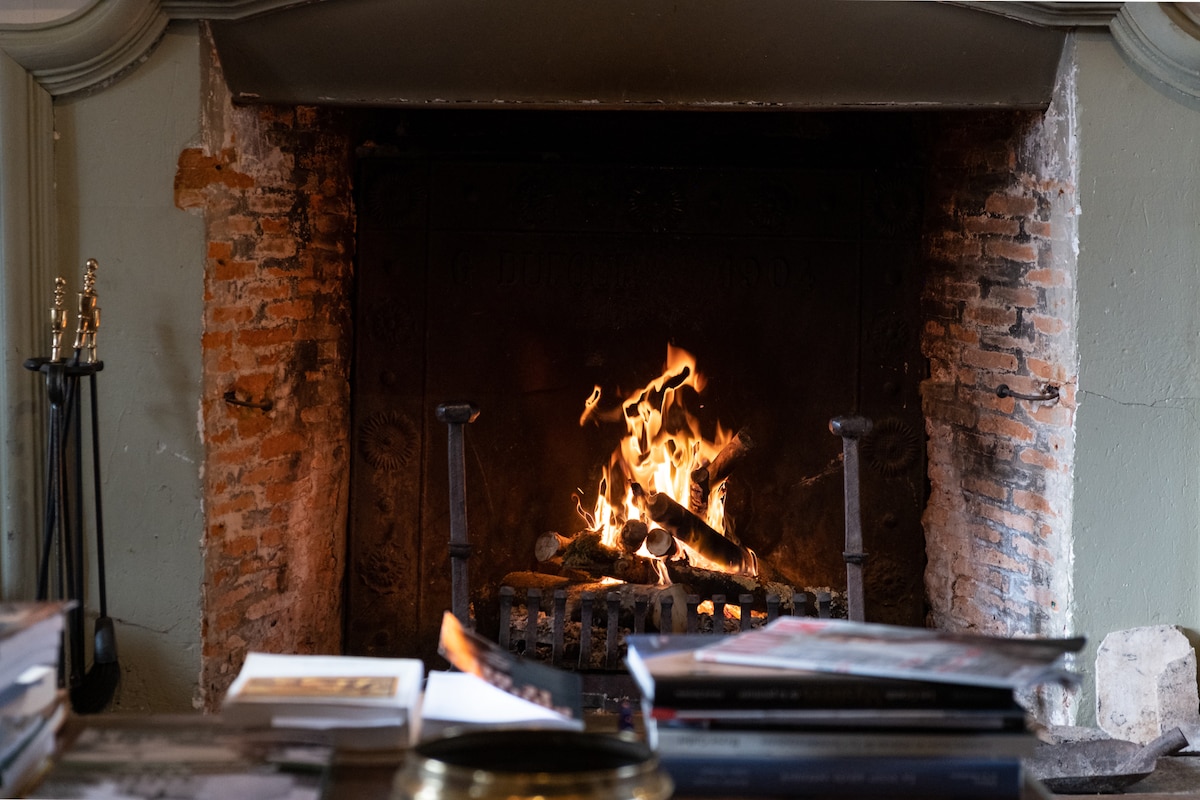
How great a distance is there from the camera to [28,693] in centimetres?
122

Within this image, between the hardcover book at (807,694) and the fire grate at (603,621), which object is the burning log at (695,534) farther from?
the hardcover book at (807,694)

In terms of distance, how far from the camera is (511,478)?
13.3 ft

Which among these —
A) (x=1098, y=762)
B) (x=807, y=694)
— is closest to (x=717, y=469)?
(x=1098, y=762)

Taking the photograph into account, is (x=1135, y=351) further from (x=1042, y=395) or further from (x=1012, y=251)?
(x=1012, y=251)

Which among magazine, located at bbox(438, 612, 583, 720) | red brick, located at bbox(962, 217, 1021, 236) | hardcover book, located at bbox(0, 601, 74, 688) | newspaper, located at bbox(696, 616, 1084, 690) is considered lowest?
magazine, located at bbox(438, 612, 583, 720)

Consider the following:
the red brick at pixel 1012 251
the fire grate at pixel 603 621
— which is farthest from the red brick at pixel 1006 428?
the fire grate at pixel 603 621

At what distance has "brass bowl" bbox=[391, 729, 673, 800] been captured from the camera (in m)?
Answer: 1.05

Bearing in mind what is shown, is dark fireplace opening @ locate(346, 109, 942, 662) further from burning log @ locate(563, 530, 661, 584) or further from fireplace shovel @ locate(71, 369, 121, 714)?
fireplace shovel @ locate(71, 369, 121, 714)

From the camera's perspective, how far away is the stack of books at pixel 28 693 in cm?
116

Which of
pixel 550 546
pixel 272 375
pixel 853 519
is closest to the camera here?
pixel 853 519

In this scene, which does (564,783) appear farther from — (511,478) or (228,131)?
(511,478)

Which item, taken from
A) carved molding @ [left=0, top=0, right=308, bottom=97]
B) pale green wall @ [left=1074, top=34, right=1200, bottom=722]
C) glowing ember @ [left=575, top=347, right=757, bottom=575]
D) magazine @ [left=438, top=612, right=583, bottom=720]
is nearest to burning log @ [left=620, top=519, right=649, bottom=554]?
glowing ember @ [left=575, top=347, right=757, bottom=575]

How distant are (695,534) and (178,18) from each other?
2030 millimetres

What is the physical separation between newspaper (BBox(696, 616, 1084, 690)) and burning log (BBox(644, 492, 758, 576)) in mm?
2487
